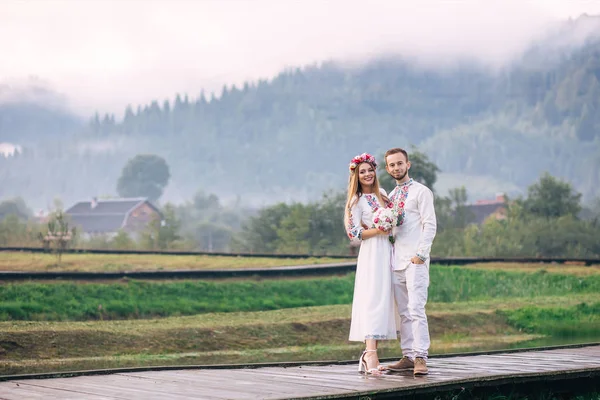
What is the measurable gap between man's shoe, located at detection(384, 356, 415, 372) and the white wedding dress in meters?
0.22

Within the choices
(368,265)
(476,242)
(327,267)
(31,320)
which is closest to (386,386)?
(368,265)

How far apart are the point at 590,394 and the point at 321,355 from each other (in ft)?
22.6

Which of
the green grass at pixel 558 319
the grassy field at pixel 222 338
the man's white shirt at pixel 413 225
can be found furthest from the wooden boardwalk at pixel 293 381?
the green grass at pixel 558 319

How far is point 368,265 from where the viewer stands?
9242 mm

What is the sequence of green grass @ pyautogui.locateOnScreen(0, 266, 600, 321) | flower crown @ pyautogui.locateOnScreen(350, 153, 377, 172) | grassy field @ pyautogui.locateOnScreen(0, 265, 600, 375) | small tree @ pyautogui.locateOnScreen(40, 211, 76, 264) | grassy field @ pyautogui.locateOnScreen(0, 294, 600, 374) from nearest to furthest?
flower crown @ pyautogui.locateOnScreen(350, 153, 377, 172) → grassy field @ pyautogui.locateOnScreen(0, 294, 600, 374) → grassy field @ pyautogui.locateOnScreen(0, 265, 600, 375) → green grass @ pyautogui.locateOnScreen(0, 266, 600, 321) → small tree @ pyautogui.locateOnScreen(40, 211, 76, 264)

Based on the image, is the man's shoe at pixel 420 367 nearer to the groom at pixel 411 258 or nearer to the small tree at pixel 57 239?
the groom at pixel 411 258

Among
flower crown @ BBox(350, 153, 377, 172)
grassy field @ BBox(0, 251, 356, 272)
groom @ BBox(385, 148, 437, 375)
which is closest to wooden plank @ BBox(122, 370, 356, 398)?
groom @ BBox(385, 148, 437, 375)

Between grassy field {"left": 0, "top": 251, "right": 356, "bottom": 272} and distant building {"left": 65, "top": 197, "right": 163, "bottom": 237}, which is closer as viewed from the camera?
grassy field {"left": 0, "top": 251, "right": 356, "bottom": 272}

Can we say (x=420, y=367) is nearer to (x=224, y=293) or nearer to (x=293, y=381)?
(x=293, y=381)

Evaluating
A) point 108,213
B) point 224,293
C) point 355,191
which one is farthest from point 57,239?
point 108,213

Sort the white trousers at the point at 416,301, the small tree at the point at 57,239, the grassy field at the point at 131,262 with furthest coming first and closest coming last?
the small tree at the point at 57,239 < the grassy field at the point at 131,262 < the white trousers at the point at 416,301

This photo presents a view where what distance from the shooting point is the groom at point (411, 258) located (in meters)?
8.94

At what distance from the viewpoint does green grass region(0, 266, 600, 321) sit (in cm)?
2005

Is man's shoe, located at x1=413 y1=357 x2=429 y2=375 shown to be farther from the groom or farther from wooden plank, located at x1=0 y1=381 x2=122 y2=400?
wooden plank, located at x1=0 y1=381 x2=122 y2=400
